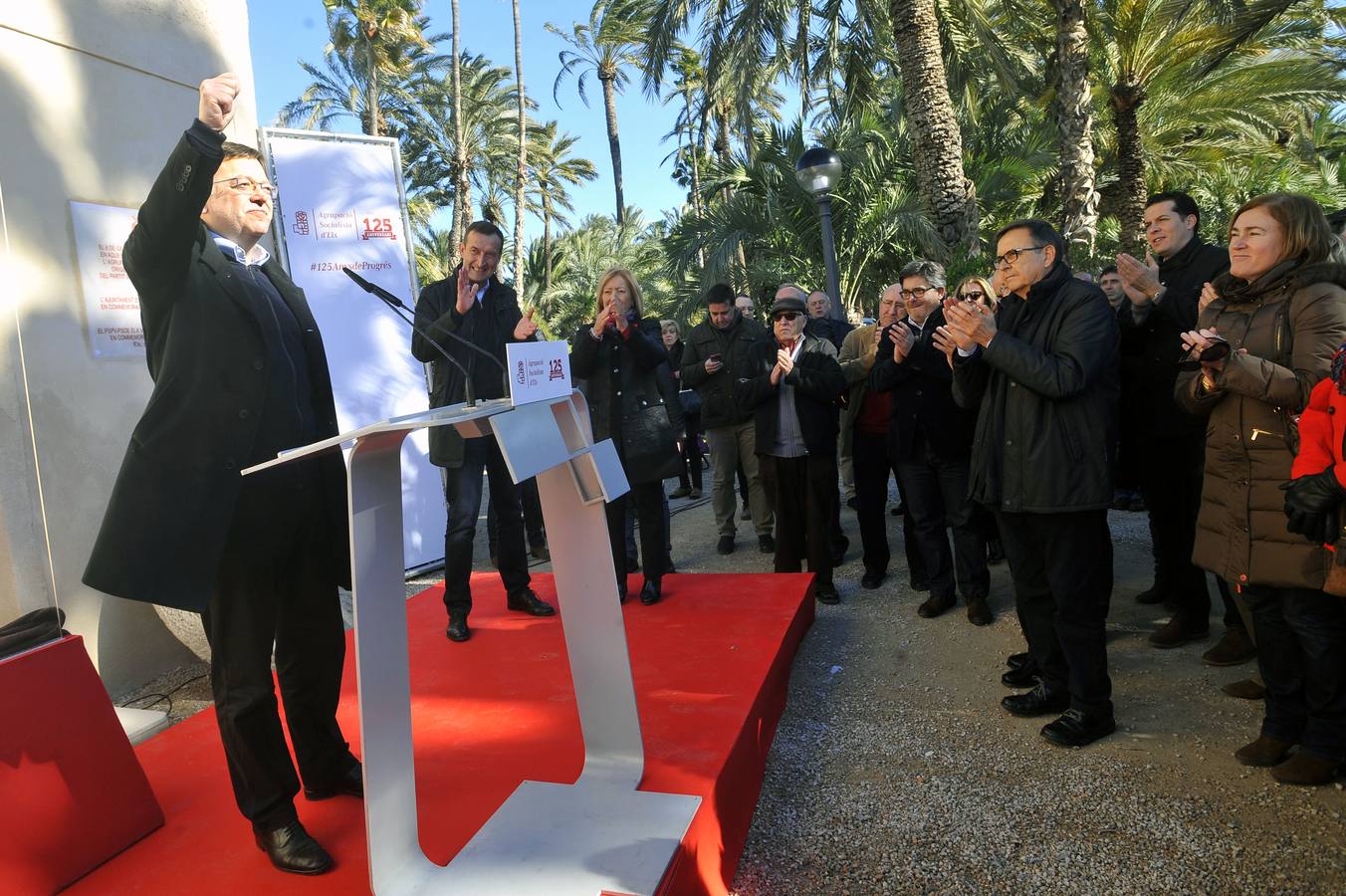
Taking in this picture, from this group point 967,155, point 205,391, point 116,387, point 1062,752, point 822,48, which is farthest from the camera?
point 967,155

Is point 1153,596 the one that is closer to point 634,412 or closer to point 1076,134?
point 634,412

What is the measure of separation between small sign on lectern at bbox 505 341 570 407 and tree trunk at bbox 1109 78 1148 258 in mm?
11567

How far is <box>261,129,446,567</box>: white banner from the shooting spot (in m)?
5.78

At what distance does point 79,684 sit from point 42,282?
7.36 ft

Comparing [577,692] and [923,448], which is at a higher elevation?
[923,448]

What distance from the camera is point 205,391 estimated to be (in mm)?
2178

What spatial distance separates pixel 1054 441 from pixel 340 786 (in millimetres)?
2638

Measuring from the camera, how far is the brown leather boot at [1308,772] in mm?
2656

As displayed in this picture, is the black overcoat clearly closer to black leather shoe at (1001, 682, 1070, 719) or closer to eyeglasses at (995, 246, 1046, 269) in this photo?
eyeglasses at (995, 246, 1046, 269)

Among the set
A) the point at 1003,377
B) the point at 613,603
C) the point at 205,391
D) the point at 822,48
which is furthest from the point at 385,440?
the point at 822,48

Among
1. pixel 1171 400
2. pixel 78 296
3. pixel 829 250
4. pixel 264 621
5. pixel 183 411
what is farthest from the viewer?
pixel 829 250

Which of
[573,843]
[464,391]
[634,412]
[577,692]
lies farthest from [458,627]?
[573,843]

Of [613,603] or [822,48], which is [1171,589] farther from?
[822,48]

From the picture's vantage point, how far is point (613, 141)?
97.7ft
